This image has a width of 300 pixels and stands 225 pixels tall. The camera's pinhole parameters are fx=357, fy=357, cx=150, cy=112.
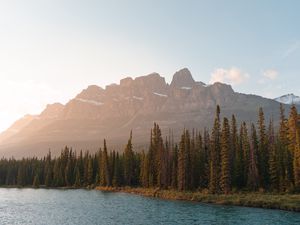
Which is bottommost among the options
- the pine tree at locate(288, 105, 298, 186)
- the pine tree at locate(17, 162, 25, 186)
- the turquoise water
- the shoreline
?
the turquoise water

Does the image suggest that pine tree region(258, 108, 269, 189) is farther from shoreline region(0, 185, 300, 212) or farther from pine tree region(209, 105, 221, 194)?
shoreline region(0, 185, 300, 212)

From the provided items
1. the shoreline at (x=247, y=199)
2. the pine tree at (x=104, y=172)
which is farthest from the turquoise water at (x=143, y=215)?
the pine tree at (x=104, y=172)

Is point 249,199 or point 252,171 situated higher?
point 252,171

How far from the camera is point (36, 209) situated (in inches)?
2704

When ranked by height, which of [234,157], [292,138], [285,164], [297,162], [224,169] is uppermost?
[292,138]

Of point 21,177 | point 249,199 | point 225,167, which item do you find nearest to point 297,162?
point 225,167

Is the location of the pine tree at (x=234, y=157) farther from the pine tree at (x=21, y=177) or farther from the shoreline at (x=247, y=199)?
the pine tree at (x=21, y=177)

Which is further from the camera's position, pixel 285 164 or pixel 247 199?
pixel 285 164

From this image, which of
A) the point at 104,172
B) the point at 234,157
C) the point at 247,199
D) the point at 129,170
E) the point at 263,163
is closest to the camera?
the point at 247,199

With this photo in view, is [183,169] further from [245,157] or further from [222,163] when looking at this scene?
[245,157]

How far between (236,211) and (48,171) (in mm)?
115281

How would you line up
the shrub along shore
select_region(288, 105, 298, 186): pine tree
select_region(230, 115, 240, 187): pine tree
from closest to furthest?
the shrub along shore → select_region(288, 105, 298, 186): pine tree → select_region(230, 115, 240, 187): pine tree

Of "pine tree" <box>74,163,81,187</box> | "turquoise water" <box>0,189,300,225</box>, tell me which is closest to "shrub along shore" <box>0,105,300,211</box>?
"pine tree" <box>74,163,81,187</box>

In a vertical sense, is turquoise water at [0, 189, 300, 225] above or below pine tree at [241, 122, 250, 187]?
below
